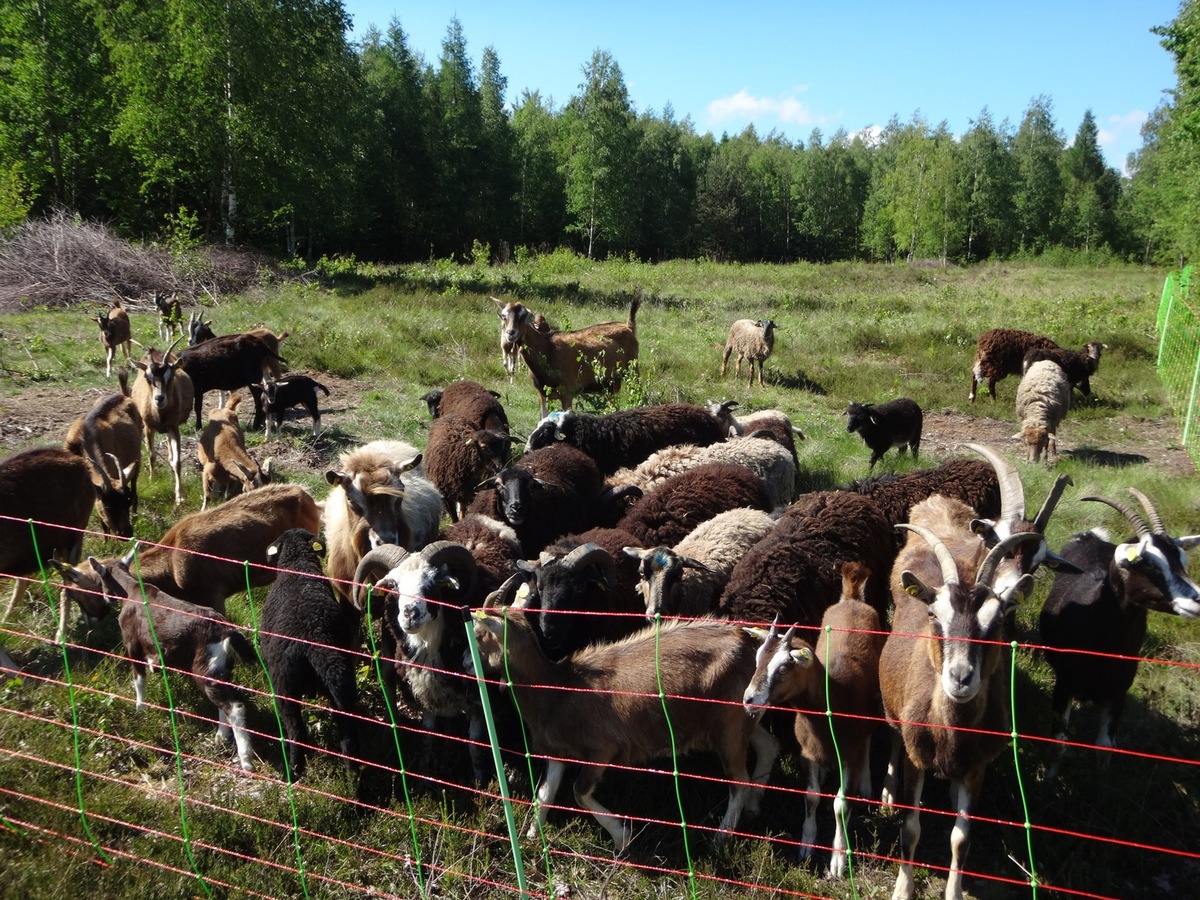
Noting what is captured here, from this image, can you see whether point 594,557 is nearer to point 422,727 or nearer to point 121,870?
point 422,727

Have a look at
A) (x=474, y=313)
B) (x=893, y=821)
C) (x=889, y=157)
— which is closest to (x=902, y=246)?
(x=889, y=157)

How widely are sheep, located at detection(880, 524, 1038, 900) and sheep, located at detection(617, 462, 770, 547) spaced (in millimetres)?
2893

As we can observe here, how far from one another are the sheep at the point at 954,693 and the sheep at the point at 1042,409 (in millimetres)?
9075

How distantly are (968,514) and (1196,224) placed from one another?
36885mm

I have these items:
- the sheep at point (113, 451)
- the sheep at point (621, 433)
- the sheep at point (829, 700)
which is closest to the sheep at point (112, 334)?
the sheep at point (113, 451)

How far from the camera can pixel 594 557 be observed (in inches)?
229

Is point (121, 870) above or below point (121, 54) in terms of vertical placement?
below

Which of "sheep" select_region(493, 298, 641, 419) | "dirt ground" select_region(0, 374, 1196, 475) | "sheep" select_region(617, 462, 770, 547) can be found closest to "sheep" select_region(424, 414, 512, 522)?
"sheep" select_region(617, 462, 770, 547)

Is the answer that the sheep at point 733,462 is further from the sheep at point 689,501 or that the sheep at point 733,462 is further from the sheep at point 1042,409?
the sheep at point 1042,409

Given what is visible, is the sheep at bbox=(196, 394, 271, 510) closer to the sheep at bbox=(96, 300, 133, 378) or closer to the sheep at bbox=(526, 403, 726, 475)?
the sheep at bbox=(526, 403, 726, 475)

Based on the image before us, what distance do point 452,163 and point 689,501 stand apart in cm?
4735

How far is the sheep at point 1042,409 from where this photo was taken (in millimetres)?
12508

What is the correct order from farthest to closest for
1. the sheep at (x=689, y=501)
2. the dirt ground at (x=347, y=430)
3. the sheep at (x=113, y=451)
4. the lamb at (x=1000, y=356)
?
the lamb at (x=1000, y=356) < the dirt ground at (x=347, y=430) < the sheep at (x=113, y=451) < the sheep at (x=689, y=501)

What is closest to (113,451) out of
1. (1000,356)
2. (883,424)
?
(883,424)
